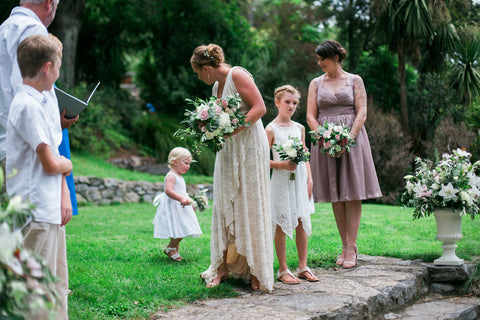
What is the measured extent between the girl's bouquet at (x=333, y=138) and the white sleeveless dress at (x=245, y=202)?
0.87m

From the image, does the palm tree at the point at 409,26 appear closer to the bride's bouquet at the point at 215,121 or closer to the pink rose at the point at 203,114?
the bride's bouquet at the point at 215,121

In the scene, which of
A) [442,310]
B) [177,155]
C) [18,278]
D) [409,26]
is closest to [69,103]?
[18,278]

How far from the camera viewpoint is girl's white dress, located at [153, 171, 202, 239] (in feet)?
18.0

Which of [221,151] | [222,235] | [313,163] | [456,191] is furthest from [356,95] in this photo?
[222,235]

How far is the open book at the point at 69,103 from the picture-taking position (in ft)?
10.6

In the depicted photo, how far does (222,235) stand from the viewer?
14.4ft

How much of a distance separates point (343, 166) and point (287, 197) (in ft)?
3.16

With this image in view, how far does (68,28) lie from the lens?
16.5m

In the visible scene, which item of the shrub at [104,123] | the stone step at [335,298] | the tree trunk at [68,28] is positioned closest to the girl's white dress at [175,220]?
the stone step at [335,298]

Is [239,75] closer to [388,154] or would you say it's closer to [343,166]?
[343,166]

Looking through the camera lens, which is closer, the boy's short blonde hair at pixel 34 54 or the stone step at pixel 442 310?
the boy's short blonde hair at pixel 34 54

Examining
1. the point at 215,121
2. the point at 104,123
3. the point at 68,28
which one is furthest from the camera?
the point at 68,28

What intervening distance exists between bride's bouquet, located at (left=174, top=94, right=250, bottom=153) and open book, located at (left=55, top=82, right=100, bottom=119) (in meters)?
0.92

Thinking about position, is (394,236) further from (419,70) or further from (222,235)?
(419,70)
